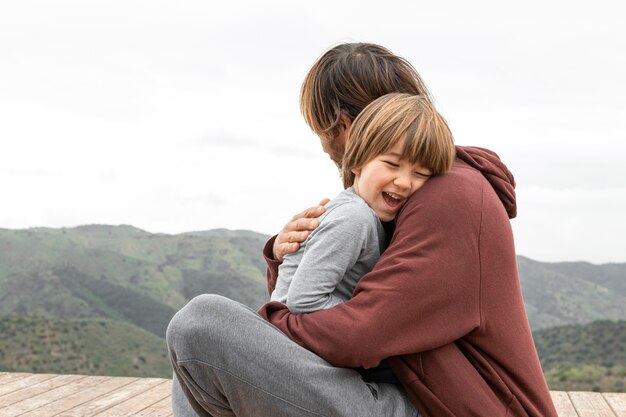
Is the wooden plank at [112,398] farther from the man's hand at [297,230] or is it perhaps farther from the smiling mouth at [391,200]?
the smiling mouth at [391,200]

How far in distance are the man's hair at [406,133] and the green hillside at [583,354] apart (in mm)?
10642

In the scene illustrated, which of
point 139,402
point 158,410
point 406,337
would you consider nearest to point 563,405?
point 158,410

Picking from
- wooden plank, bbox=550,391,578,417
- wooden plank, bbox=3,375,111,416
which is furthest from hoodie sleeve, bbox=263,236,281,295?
wooden plank, bbox=550,391,578,417

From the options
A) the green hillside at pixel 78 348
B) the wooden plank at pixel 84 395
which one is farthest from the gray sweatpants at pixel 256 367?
the green hillside at pixel 78 348

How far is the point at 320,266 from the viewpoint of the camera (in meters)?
1.93

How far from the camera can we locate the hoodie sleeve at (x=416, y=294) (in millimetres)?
1881

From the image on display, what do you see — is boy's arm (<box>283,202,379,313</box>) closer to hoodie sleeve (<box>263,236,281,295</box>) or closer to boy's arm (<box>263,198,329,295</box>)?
boy's arm (<box>263,198,329,295</box>)

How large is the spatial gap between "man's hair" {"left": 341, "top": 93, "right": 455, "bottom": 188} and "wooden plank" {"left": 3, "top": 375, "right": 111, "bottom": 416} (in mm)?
2376

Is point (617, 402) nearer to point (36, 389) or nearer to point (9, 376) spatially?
point (36, 389)

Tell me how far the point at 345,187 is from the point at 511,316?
0.54m

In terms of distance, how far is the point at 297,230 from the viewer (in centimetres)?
211

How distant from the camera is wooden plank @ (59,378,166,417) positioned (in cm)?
376

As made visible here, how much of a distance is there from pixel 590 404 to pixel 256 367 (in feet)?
8.27

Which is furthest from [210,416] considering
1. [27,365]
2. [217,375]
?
[27,365]
